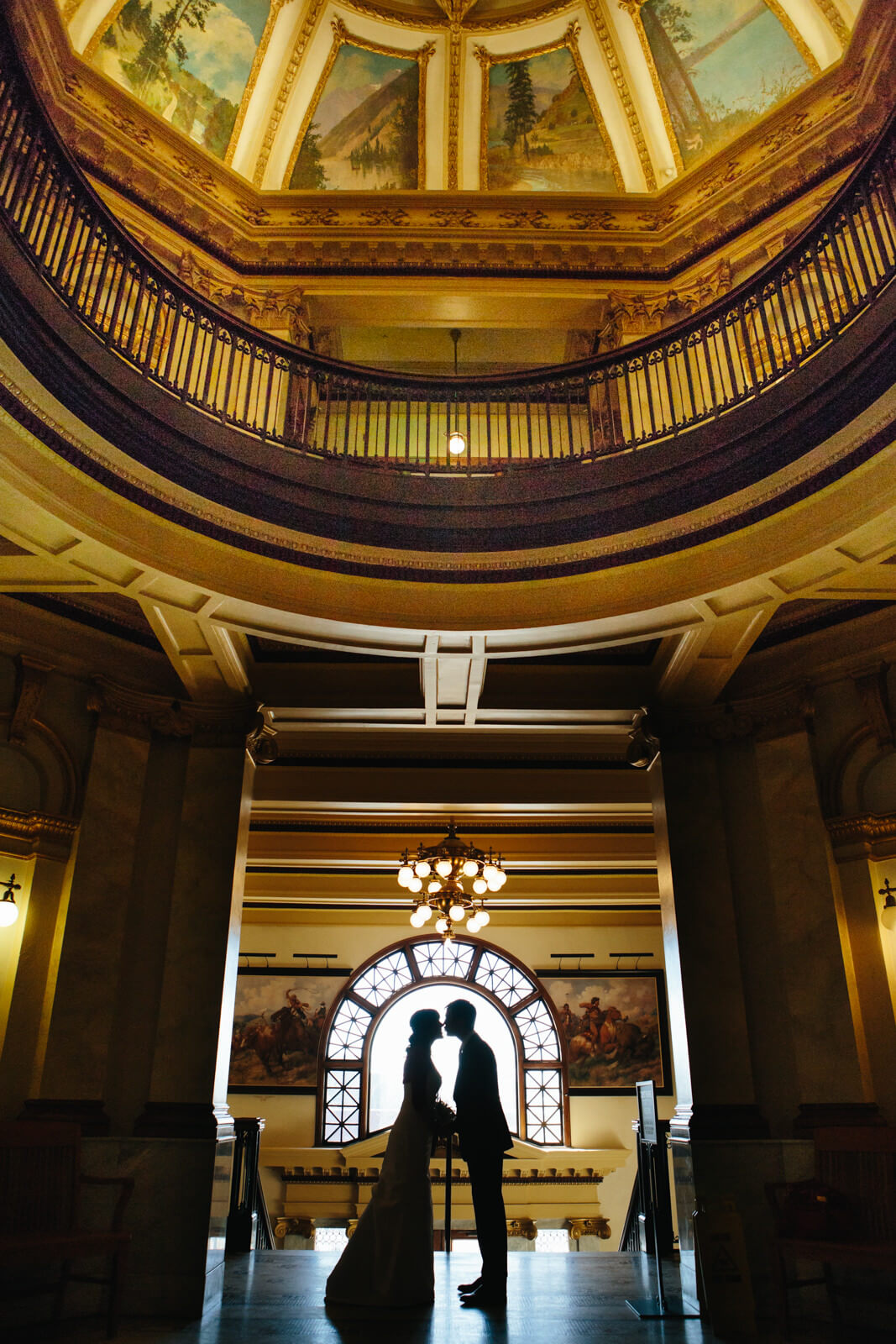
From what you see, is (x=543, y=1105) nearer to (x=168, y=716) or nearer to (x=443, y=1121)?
(x=443, y=1121)

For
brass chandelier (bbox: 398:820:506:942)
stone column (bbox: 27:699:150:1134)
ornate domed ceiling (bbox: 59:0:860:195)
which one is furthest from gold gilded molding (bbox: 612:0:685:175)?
stone column (bbox: 27:699:150:1134)

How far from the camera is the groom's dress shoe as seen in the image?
217 inches

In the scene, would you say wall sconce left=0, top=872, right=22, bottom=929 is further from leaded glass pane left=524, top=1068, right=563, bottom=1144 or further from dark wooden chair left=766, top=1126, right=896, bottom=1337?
leaded glass pane left=524, top=1068, right=563, bottom=1144

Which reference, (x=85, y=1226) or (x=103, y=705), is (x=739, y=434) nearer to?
(x=103, y=705)

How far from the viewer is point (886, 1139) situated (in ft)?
19.0

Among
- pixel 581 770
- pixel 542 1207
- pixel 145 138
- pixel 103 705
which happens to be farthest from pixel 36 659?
pixel 542 1207

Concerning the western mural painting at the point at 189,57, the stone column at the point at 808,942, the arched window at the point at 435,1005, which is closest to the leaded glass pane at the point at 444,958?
the arched window at the point at 435,1005

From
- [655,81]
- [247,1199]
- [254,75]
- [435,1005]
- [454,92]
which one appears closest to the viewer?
[247,1199]

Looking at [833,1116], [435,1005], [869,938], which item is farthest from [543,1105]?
[869,938]

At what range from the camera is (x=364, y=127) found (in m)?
12.1

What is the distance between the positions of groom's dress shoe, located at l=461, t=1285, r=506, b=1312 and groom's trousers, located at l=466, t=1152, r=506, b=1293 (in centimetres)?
3

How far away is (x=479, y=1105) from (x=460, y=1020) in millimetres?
503

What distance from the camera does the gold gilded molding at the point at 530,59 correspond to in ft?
38.7

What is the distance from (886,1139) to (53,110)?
1149 cm
